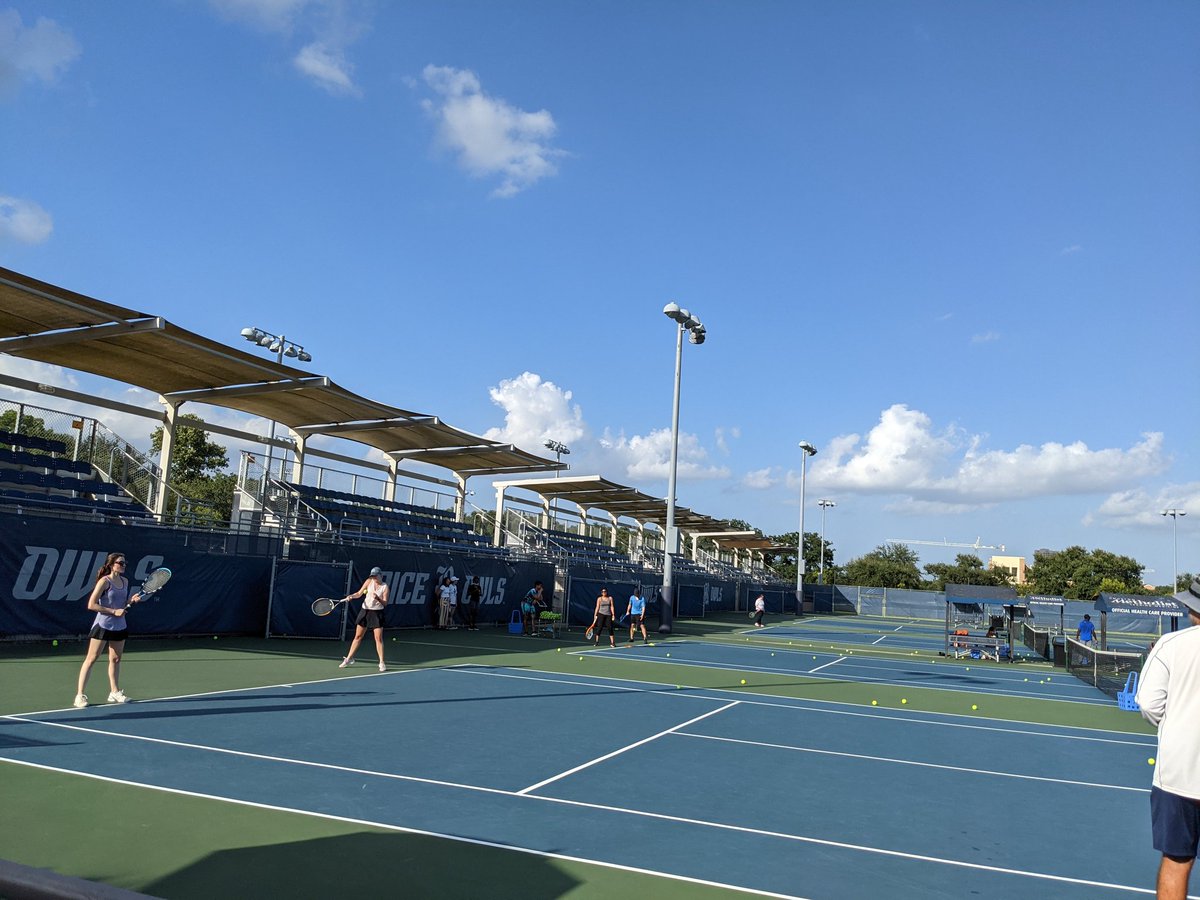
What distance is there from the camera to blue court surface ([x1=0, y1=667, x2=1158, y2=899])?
6.13 m

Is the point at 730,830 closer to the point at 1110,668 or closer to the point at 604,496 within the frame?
the point at 1110,668

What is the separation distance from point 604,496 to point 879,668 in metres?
23.4

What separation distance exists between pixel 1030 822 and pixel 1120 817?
101 centimetres

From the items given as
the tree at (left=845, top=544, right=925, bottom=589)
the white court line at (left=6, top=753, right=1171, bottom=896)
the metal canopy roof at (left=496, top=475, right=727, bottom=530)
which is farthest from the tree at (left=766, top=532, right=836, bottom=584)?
the white court line at (left=6, top=753, right=1171, bottom=896)

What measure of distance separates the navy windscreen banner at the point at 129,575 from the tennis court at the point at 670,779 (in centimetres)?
601

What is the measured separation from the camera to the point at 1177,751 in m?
4.28

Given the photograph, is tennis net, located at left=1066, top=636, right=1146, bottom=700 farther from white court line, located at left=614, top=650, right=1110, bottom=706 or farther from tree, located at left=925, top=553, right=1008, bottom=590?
tree, located at left=925, top=553, right=1008, bottom=590

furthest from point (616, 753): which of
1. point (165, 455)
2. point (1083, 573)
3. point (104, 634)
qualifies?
point (1083, 573)

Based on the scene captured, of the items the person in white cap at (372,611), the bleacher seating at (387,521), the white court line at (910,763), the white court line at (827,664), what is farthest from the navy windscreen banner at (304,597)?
the white court line at (910,763)

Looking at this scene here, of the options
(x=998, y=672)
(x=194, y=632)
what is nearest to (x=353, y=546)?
(x=194, y=632)

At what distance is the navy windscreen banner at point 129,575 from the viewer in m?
15.6

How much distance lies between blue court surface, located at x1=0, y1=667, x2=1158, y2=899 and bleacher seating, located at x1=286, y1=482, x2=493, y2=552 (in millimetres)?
13624

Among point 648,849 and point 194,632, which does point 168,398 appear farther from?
point 648,849

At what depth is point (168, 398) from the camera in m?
23.3
